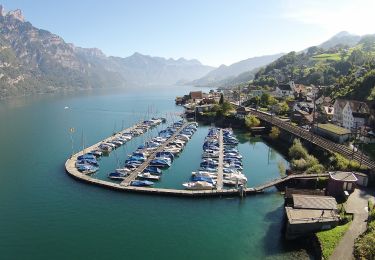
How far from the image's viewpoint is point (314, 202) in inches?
1722

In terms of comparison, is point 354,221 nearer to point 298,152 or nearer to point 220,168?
point 220,168

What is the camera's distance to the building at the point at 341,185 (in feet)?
156

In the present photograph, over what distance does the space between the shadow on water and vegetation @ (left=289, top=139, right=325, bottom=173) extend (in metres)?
17.3

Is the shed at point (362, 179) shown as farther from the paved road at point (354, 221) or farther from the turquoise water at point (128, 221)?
the turquoise water at point (128, 221)

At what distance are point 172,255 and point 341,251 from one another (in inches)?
667

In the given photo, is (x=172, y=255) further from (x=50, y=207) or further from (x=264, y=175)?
(x=264, y=175)

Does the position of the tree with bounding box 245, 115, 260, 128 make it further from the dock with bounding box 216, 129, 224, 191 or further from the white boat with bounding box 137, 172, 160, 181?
the white boat with bounding box 137, 172, 160, 181

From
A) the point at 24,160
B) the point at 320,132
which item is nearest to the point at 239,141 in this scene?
the point at 320,132

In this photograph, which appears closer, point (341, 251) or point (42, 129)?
point (341, 251)

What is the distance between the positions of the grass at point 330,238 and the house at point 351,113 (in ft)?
153

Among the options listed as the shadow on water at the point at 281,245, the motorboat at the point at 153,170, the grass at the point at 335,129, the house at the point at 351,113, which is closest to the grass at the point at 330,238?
the shadow on water at the point at 281,245

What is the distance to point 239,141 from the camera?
9744cm

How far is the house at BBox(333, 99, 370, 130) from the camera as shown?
86.4 meters

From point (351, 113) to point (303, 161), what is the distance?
31237 mm
